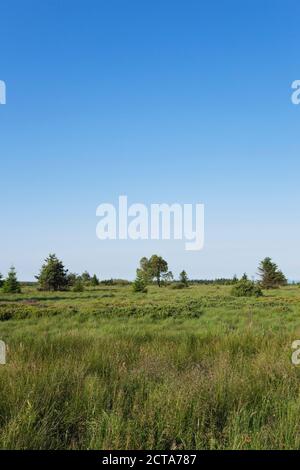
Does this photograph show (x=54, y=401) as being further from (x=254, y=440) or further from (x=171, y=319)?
(x=171, y=319)

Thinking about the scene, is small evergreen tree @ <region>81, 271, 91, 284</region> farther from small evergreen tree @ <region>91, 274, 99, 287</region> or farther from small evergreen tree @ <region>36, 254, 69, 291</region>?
small evergreen tree @ <region>36, 254, 69, 291</region>

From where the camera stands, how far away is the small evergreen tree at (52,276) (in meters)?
50.1

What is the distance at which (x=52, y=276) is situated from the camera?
4981 cm

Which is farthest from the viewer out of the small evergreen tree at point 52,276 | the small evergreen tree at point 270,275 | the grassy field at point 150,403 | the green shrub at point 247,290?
the small evergreen tree at point 270,275

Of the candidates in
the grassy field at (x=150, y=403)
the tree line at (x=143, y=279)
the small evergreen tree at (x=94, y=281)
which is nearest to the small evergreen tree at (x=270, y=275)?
the tree line at (x=143, y=279)

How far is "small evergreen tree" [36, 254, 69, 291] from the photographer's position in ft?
164

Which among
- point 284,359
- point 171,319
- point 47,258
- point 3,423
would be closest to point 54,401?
point 3,423

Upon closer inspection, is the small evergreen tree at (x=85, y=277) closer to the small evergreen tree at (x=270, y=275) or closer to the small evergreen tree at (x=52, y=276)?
the small evergreen tree at (x=52, y=276)

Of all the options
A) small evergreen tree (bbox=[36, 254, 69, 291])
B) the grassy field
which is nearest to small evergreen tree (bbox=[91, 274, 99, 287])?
small evergreen tree (bbox=[36, 254, 69, 291])

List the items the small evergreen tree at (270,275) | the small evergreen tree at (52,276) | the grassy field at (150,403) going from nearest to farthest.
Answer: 1. the grassy field at (150,403)
2. the small evergreen tree at (52,276)
3. the small evergreen tree at (270,275)

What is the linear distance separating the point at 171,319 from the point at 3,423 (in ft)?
42.5

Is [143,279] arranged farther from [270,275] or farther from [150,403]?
[150,403]
